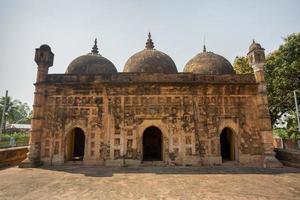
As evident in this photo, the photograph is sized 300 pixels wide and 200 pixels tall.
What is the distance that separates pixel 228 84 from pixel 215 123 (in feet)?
7.25

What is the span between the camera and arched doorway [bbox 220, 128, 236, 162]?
33.7 ft

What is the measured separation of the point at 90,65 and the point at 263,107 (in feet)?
34.6

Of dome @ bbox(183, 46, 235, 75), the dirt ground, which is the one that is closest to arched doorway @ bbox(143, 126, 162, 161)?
the dirt ground

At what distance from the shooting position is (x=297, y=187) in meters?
5.84

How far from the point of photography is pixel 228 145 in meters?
11.2

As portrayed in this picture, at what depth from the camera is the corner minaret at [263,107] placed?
29.6 feet

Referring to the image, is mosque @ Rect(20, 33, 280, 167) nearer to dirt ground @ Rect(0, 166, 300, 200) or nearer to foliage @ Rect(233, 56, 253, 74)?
dirt ground @ Rect(0, 166, 300, 200)

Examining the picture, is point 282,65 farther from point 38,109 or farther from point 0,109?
point 0,109

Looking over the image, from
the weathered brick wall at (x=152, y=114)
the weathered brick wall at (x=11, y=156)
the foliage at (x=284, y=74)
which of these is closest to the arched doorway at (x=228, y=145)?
the weathered brick wall at (x=152, y=114)

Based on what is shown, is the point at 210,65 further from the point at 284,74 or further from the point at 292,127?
the point at 292,127

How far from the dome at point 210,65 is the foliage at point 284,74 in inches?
144

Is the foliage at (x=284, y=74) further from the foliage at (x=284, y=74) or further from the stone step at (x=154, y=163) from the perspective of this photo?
the stone step at (x=154, y=163)

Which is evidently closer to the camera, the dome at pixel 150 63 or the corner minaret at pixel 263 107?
the corner minaret at pixel 263 107

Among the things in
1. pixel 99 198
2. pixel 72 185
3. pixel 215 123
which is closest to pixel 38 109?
pixel 72 185
